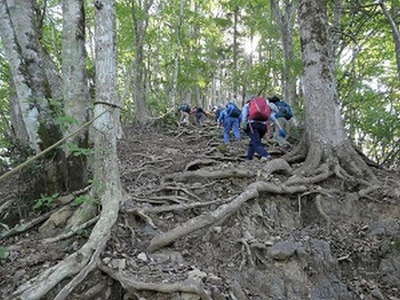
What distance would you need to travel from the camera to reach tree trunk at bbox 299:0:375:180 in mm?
7102

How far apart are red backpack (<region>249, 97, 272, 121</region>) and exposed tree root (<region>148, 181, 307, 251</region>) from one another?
2240 mm

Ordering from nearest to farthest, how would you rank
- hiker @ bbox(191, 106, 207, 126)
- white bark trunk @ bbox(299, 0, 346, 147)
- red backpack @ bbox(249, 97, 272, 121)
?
1. white bark trunk @ bbox(299, 0, 346, 147)
2. red backpack @ bbox(249, 97, 272, 121)
3. hiker @ bbox(191, 106, 207, 126)

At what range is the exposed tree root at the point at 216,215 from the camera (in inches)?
175

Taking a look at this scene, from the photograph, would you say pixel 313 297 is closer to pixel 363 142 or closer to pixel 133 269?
pixel 133 269

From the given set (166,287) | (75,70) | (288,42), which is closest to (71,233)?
(166,287)

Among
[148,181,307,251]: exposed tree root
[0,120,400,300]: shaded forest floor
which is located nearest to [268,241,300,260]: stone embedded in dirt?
[0,120,400,300]: shaded forest floor

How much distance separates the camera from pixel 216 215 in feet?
16.1

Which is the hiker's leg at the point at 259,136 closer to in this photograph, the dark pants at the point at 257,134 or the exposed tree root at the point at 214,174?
the dark pants at the point at 257,134

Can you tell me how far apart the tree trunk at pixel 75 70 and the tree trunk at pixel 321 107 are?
417 centimetres

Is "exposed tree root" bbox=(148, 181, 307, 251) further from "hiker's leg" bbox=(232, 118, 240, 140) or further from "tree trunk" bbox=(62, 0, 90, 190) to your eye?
"hiker's leg" bbox=(232, 118, 240, 140)

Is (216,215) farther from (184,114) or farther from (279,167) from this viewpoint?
(184,114)

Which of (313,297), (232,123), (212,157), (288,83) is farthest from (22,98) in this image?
(288,83)

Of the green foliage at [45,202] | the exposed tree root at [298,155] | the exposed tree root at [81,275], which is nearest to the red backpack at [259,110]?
the exposed tree root at [298,155]

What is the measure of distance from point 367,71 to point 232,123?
7.24 meters
